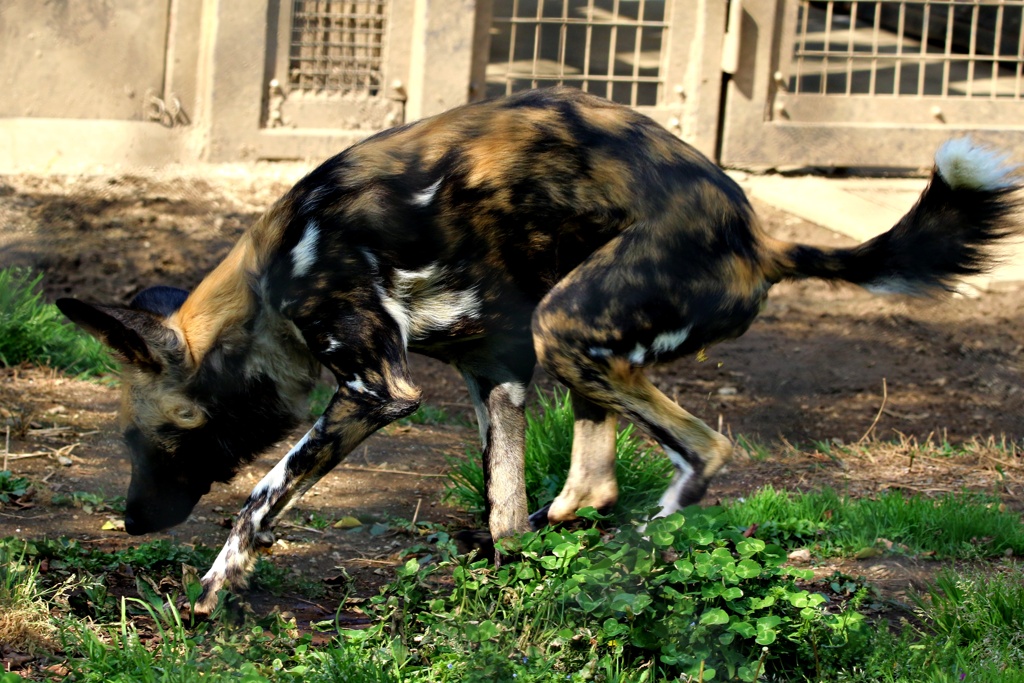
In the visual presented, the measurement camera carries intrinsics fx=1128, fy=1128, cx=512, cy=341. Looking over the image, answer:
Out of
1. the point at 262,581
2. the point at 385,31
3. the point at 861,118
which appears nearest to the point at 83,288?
the point at 385,31

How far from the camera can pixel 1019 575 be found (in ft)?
10.1

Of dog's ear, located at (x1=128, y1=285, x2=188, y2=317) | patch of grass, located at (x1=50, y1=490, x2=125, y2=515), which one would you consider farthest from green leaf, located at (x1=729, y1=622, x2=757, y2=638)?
patch of grass, located at (x1=50, y1=490, x2=125, y2=515)

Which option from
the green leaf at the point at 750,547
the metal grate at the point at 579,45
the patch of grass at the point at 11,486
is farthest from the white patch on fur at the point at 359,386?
the metal grate at the point at 579,45

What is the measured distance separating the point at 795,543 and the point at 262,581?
171 cm

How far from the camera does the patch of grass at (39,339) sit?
Result: 16.8ft

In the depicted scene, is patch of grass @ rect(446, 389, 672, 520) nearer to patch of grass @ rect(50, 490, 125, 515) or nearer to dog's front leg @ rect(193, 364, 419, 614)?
dog's front leg @ rect(193, 364, 419, 614)

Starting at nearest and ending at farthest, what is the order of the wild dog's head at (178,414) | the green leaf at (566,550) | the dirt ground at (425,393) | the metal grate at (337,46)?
the green leaf at (566,550) < the wild dog's head at (178,414) < the dirt ground at (425,393) < the metal grate at (337,46)

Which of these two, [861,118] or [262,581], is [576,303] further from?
[861,118]

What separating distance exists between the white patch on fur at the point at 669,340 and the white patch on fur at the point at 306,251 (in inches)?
37.9

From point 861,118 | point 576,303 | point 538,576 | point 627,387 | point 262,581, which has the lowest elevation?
point 262,581

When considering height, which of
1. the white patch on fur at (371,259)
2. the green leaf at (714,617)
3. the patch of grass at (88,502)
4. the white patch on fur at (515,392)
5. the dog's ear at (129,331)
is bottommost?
the patch of grass at (88,502)

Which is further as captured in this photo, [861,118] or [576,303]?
[861,118]

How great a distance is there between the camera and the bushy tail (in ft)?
9.64

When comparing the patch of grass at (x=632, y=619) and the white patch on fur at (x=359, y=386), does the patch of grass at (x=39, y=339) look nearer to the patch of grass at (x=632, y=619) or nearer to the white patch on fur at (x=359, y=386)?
the white patch on fur at (x=359, y=386)
